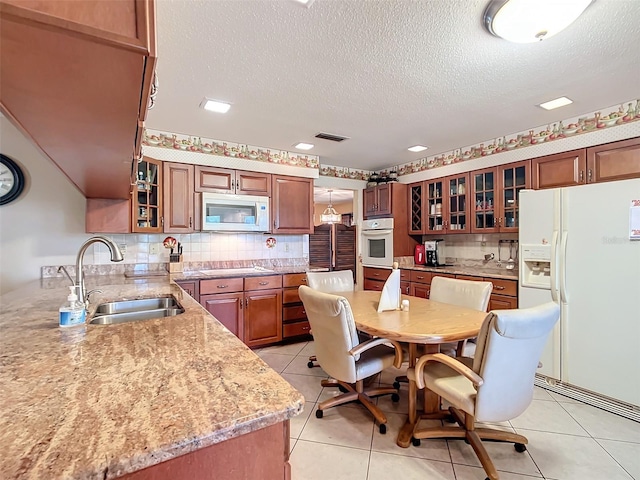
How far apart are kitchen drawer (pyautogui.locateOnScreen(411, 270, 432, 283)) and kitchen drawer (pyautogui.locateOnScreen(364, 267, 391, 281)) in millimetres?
382

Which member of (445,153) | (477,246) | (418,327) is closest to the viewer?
(418,327)

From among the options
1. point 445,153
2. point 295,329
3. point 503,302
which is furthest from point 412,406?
point 445,153

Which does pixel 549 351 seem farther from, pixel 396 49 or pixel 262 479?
pixel 262 479

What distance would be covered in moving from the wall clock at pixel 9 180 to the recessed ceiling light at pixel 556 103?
455 cm

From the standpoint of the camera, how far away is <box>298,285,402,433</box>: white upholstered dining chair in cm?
192

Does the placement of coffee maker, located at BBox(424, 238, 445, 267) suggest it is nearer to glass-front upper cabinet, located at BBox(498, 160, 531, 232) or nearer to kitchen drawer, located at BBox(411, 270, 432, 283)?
kitchen drawer, located at BBox(411, 270, 432, 283)

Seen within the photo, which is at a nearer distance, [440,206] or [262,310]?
[262,310]

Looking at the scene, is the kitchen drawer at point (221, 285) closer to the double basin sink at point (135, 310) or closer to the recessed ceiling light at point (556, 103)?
the double basin sink at point (135, 310)

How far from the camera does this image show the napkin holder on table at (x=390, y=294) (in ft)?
7.22

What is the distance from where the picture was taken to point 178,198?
135 inches

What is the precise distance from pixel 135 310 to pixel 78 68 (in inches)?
62.4

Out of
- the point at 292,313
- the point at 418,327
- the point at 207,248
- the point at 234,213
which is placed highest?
the point at 234,213

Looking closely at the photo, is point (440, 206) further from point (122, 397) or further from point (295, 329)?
point (122, 397)

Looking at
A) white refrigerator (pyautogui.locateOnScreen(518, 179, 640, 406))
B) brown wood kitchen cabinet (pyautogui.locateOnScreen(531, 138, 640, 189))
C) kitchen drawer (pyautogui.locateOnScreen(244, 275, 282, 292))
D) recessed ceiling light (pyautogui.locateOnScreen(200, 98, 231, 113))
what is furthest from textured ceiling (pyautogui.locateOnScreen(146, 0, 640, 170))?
kitchen drawer (pyautogui.locateOnScreen(244, 275, 282, 292))
